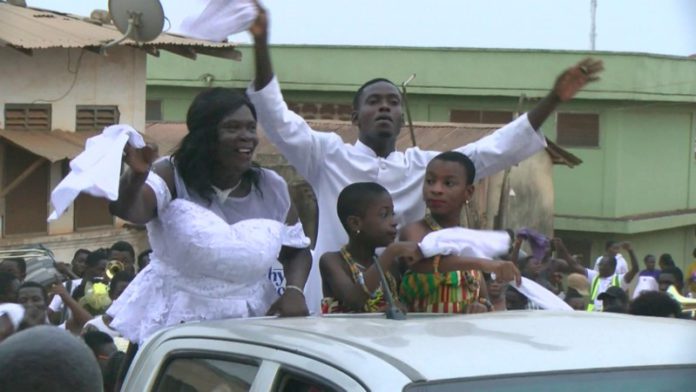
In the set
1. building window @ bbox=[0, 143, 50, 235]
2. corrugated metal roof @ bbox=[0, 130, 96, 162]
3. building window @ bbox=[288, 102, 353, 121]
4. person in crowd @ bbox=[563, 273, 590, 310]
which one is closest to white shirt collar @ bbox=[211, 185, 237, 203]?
person in crowd @ bbox=[563, 273, 590, 310]

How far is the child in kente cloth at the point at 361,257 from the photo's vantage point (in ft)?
13.9

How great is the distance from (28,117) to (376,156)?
470 inches

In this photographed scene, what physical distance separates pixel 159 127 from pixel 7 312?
48.8 feet

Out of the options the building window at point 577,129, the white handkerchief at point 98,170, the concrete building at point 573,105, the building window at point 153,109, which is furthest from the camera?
the building window at point 153,109

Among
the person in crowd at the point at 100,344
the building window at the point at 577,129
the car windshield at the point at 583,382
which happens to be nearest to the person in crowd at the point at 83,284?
the person in crowd at the point at 100,344

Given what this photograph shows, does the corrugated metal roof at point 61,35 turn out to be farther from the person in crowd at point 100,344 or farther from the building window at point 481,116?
the building window at point 481,116

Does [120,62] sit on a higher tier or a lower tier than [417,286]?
higher

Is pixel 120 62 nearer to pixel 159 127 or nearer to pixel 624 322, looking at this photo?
pixel 159 127

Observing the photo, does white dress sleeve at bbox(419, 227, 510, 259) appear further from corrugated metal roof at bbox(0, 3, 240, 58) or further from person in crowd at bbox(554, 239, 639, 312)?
corrugated metal roof at bbox(0, 3, 240, 58)

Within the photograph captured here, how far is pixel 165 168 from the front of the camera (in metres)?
4.30

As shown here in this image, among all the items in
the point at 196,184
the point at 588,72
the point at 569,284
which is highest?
the point at 588,72

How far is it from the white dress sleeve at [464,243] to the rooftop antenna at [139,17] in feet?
9.67

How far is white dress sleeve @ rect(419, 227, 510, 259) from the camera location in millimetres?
3990

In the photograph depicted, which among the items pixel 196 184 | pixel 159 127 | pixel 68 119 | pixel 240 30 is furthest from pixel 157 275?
pixel 159 127
